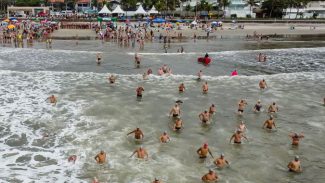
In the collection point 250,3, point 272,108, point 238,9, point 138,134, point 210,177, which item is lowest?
point 210,177

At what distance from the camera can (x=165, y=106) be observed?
24484 mm

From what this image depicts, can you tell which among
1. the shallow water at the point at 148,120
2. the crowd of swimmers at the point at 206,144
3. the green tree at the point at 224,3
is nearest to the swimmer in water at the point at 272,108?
the crowd of swimmers at the point at 206,144

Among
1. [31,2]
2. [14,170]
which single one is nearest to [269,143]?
[14,170]

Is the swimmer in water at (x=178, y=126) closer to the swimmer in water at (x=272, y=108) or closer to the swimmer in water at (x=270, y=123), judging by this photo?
the swimmer in water at (x=270, y=123)

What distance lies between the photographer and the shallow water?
15969 millimetres

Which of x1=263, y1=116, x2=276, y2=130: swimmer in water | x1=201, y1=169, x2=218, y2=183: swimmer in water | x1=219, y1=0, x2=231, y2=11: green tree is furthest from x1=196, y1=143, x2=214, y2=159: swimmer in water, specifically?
x1=219, y1=0, x2=231, y2=11: green tree

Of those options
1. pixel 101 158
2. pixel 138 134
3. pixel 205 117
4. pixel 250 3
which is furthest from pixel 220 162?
pixel 250 3

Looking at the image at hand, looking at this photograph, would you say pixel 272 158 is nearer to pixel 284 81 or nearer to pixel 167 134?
pixel 167 134

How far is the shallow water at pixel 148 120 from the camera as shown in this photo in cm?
1597

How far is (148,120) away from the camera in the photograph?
21.9 m

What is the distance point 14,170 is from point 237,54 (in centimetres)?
3572

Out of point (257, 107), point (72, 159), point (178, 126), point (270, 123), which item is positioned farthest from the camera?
point (257, 107)

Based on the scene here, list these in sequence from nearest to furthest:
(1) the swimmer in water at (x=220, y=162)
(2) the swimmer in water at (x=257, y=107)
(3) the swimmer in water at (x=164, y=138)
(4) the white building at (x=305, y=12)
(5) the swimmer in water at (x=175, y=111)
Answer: (1) the swimmer in water at (x=220, y=162), (3) the swimmer in water at (x=164, y=138), (5) the swimmer in water at (x=175, y=111), (2) the swimmer in water at (x=257, y=107), (4) the white building at (x=305, y=12)

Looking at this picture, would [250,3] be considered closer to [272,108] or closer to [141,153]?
[272,108]
